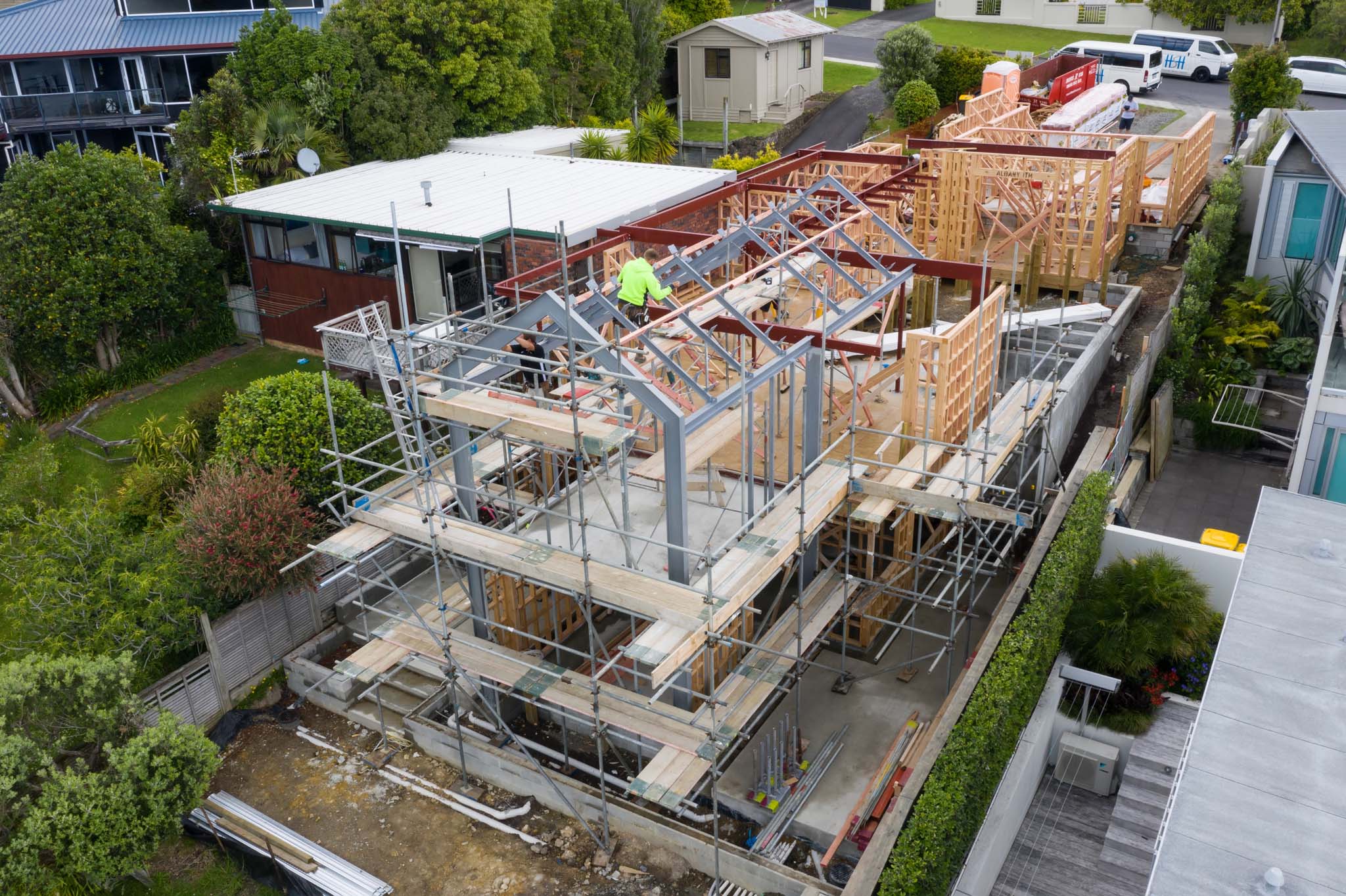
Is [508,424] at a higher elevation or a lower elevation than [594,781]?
higher

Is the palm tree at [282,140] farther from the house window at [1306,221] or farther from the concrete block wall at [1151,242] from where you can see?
the house window at [1306,221]

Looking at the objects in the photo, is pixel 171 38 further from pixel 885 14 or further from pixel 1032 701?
pixel 885 14

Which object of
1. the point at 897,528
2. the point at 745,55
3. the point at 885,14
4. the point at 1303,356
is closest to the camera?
the point at 897,528

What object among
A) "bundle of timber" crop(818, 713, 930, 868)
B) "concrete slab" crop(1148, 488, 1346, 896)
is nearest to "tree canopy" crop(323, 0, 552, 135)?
"bundle of timber" crop(818, 713, 930, 868)

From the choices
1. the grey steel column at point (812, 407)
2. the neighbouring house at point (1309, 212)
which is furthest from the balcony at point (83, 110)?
the neighbouring house at point (1309, 212)

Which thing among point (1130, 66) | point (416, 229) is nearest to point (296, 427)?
point (416, 229)

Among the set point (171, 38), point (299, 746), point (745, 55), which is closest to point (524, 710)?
point (299, 746)

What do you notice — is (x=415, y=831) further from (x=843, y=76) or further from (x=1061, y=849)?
(x=843, y=76)

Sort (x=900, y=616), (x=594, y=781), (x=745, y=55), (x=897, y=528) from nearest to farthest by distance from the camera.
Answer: (x=594, y=781)
(x=897, y=528)
(x=900, y=616)
(x=745, y=55)
